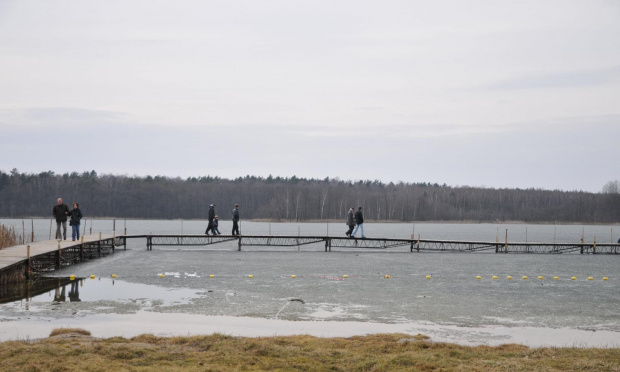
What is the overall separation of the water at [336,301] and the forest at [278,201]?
10230cm

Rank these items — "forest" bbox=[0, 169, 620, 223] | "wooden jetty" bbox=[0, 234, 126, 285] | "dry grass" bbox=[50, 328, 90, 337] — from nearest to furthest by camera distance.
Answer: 1. "dry grass" bbox=[50, 328, 90, 337]
2. "wooden jetty" bbox=[0, 234, 126, 285]
3. "forest" bbox=[0, 169, 620, 223]

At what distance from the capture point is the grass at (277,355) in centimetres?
924

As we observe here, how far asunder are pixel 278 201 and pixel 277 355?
12590 cm

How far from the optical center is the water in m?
12.9

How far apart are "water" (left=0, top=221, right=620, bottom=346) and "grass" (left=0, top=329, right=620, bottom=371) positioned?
1.35 m

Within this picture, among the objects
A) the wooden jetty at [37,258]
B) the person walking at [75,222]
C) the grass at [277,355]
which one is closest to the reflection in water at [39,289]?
the wooden jetty at [37,258]

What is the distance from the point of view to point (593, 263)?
3150 cm

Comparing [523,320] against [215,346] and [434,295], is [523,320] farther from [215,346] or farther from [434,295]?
[215,346]

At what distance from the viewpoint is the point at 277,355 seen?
9.98 m

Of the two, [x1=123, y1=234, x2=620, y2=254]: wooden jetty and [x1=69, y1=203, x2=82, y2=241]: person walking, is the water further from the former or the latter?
[x1=123, y1=234, x2=620, y2=254]: wooden jetty

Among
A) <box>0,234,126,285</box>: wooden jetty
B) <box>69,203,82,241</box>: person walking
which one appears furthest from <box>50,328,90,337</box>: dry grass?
<box>69,203,82,241</box>: person walking

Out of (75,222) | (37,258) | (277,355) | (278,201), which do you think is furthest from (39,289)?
(278,201)

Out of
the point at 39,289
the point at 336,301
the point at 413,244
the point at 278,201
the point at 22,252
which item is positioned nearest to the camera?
the point at 336,301

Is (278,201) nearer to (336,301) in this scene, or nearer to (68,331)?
(336,301)
